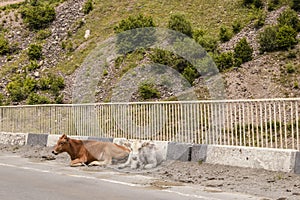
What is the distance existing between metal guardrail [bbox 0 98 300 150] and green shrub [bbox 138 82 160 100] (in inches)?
616

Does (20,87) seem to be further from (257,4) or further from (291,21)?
(291,21)

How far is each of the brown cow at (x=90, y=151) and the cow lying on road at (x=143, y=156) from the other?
314mm

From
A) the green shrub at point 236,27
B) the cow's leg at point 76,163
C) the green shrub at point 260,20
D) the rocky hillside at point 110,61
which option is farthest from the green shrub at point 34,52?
the cow's leg at point 76,163

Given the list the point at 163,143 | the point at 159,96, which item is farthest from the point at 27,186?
the point at 159,96

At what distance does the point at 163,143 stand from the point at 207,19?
39471mm

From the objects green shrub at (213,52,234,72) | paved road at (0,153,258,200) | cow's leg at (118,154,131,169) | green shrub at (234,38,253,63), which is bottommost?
paved road at (0,153,258,200)

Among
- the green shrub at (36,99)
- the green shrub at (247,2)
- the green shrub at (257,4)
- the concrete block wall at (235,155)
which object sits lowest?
the concrete block wall at (235,155)

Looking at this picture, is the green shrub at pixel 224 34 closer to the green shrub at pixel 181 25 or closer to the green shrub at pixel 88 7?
the green shrub at pixel 181 25

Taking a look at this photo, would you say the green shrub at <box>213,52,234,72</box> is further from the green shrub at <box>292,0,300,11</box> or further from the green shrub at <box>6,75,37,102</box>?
the green shrub at <box>6,75,37,102</box>

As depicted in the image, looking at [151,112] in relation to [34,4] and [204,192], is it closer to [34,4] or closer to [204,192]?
[204,192]

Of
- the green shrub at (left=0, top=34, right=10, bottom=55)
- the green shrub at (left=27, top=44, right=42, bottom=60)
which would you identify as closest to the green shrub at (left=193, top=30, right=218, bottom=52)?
the green shrub at (left=27, top=44, right=42, bottom=60)

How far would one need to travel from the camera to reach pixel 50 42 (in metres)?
57.5

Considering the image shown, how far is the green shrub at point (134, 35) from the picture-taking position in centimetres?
4488

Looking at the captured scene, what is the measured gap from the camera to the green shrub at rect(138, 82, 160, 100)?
1412 inches
